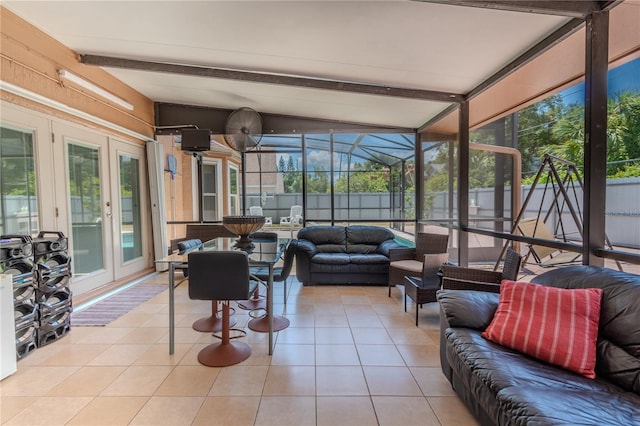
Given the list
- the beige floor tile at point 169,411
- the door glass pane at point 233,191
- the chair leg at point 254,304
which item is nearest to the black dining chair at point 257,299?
the chair leg at point 254,304

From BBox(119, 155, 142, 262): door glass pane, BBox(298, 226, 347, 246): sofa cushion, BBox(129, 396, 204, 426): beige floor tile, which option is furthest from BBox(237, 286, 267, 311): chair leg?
BBox(119, 155, 142, 262): door glass pane

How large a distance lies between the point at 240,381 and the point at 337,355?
75cm

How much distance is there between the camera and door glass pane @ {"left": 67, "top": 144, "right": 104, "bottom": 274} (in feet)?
11.8

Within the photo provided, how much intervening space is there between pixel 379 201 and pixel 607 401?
4.14 m

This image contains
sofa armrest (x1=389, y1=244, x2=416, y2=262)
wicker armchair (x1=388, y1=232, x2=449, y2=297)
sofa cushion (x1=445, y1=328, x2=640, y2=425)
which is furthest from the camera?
sofa armrest (x1=389, y1=244, x2=416, y2=262)

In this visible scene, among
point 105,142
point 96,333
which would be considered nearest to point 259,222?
point 96,333

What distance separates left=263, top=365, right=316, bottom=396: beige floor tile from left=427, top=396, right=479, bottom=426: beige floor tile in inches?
29.2

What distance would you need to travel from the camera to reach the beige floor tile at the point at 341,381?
6.52 ft

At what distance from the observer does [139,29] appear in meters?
2.84

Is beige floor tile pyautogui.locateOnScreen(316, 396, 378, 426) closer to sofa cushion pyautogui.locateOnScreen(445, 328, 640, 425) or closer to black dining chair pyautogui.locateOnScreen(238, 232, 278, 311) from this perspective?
sofa cushion pyautogui.locateOnScreen(445, 328, 640, 425)

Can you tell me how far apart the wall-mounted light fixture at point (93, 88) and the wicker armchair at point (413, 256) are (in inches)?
159

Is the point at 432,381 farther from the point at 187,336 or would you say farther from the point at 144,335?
the point at 144,335

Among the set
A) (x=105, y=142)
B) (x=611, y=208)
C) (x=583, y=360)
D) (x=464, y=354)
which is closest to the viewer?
Answer: (x=583, y=360)

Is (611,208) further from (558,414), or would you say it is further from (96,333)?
(96,333)
